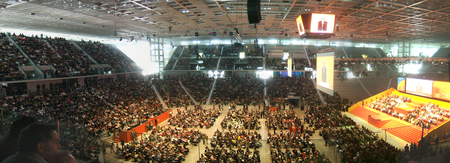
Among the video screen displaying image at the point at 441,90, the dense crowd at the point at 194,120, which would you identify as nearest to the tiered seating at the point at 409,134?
the video screen displaying image at the point at 441,90

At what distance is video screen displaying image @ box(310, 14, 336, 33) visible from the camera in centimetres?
816

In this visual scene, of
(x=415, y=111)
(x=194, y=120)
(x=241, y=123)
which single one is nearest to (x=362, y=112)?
(x=415, y=111)

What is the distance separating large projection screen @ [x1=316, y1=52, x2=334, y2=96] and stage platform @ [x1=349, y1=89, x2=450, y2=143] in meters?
3.35

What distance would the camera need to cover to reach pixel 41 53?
19625mm

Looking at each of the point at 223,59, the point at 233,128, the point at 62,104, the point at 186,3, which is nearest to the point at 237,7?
the point at 186,3

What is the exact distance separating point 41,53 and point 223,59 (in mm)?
21729

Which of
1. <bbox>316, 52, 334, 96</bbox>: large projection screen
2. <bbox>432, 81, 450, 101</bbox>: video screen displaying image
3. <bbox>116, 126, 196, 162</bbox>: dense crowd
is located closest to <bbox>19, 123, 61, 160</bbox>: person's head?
<bbox>316, 52, 334, 96</bbox>: large projection screen

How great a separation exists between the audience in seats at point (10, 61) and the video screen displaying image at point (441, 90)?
97.2 feet

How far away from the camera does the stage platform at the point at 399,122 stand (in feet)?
37.1

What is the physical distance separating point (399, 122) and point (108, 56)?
31089 mm

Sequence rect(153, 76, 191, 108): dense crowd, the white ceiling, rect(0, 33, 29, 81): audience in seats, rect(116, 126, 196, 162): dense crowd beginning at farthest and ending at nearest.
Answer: rect(153, 76, 191, 108): dense crowd → rect(0, 33, 29, 81): audience in seats → the white ceiling → rect(116, 126, 196, 162): dense crowd

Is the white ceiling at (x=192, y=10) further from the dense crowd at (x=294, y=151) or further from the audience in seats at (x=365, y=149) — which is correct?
the dense crowd at (x=294, y=151)

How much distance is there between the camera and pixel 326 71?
7594mm

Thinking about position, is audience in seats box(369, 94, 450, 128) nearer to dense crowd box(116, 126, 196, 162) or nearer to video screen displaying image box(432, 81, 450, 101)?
video screen displaying image box(432, 81, 450, 101)
